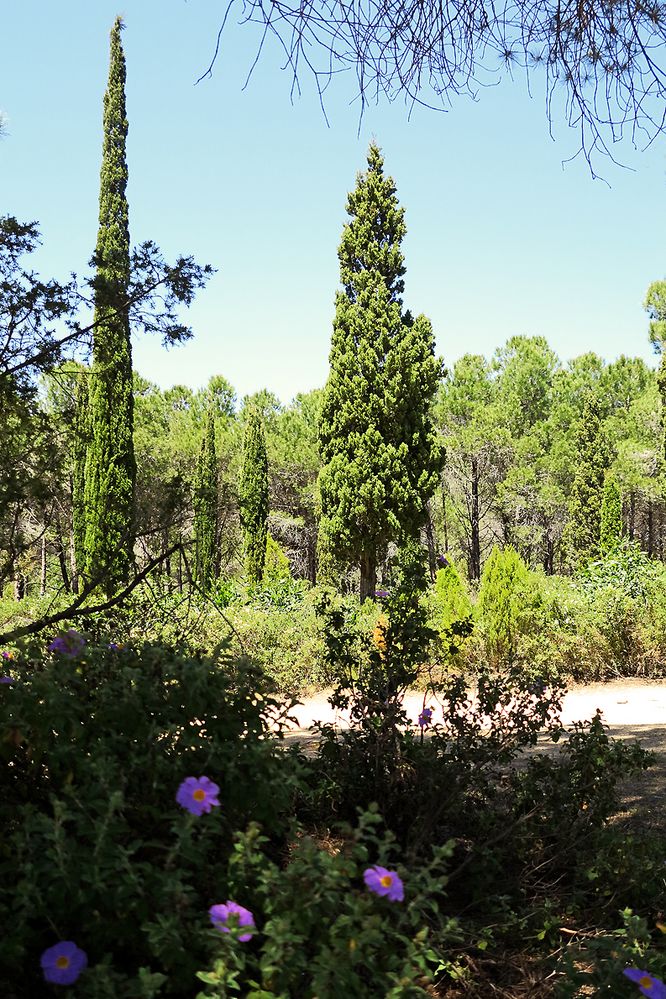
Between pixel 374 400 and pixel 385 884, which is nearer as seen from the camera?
pixel 385 884

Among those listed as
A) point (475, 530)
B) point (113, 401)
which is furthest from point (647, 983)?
point (475, 530)

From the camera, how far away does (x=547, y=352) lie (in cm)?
3253

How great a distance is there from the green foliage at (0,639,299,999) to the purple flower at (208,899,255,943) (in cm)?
4

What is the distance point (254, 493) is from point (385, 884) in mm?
19427

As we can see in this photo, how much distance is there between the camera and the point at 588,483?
23.1 metres

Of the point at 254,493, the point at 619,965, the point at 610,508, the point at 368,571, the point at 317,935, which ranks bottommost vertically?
the point at 368,571

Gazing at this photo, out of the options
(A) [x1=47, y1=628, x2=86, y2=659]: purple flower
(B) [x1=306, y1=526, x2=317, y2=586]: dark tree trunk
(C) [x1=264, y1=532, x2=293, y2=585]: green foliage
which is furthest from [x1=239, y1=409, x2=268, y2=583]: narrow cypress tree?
(A) [x1=47, y1=628, x2=86, y2=659]: purple flower

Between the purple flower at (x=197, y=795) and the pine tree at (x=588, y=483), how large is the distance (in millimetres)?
22199

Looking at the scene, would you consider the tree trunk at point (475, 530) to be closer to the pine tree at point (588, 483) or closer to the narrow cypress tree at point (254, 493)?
the pine tree at point (588, 483)

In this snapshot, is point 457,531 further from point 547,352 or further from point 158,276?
point 158,276

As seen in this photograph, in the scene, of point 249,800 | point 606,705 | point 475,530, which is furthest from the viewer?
point 475,530

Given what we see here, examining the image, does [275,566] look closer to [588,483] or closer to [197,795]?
[588,483]

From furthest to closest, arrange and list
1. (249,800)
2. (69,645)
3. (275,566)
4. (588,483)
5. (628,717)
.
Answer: (588,483)
(275,566)
(628,717)
(69,645)
(249,800)

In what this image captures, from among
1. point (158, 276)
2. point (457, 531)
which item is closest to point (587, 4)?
point (158, 276)
